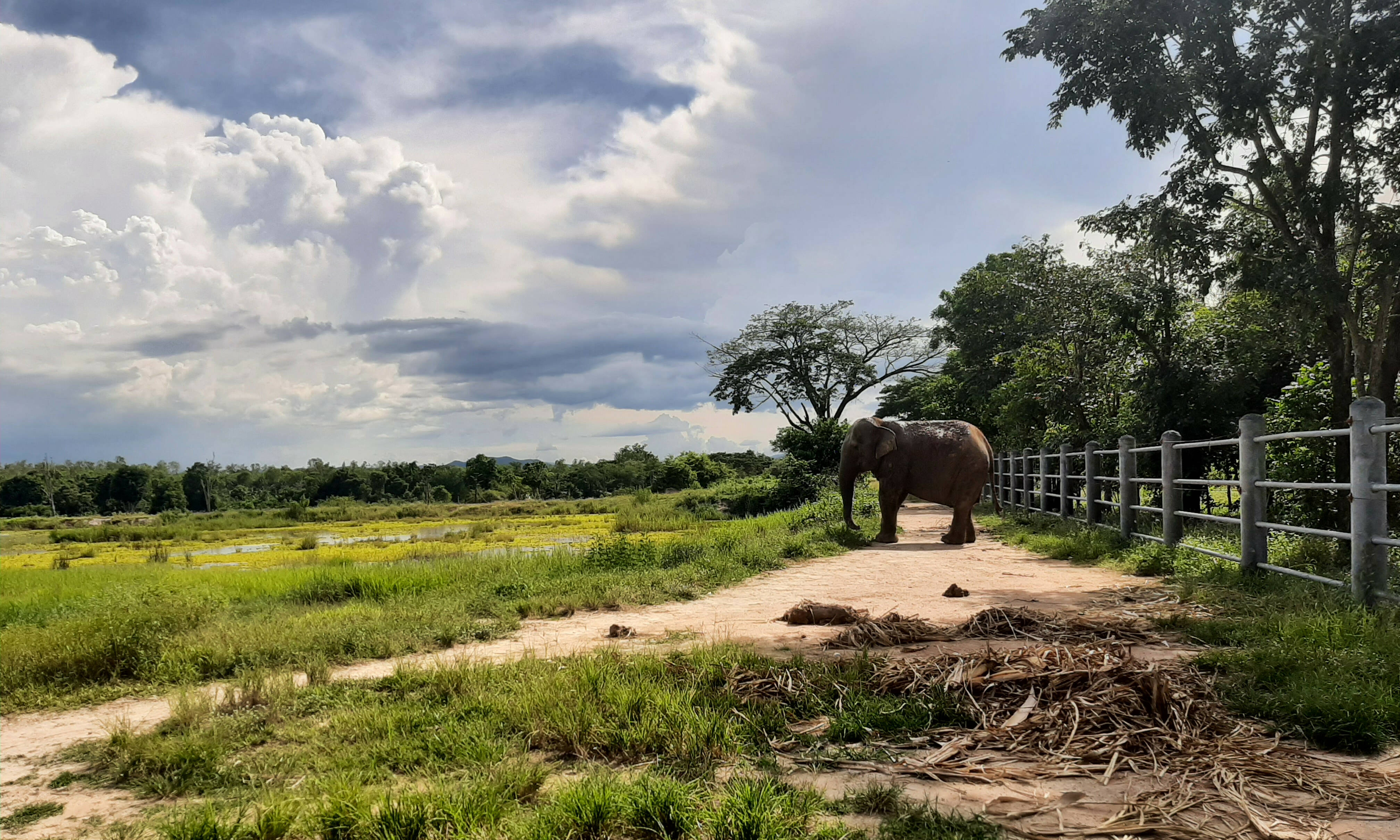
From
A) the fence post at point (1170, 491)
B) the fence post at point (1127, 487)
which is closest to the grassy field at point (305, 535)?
the fence post at point (1127, 487)

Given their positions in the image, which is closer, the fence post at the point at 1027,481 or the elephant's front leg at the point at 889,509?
the elephant's front leg at the point at 889,509

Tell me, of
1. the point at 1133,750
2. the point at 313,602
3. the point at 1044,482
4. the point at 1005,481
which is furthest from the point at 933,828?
the point at 1005,481

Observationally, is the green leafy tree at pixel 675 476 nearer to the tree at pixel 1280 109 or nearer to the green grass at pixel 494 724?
the tree at pixel 1280 109

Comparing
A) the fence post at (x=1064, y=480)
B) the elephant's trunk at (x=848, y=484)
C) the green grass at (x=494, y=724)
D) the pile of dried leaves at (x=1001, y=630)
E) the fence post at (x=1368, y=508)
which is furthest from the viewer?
the fence post at (x=1064, y=480)

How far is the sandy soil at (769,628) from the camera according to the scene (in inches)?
120

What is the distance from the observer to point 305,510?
140 feet

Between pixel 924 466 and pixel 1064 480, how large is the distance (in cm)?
331

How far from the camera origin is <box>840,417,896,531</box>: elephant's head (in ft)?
40.1

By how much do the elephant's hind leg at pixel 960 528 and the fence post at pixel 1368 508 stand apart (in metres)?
6.39

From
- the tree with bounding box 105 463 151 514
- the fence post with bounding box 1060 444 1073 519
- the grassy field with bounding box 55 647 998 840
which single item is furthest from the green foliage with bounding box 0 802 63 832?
the tree with bounding box 105 463 151 514

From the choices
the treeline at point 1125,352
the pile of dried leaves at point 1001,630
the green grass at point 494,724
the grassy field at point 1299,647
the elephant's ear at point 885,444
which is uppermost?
the treeline at point 1125,352

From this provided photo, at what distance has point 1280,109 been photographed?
441 inches

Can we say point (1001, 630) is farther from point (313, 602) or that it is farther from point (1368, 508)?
point (313, 602)

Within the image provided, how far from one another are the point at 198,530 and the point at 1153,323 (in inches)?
1373
